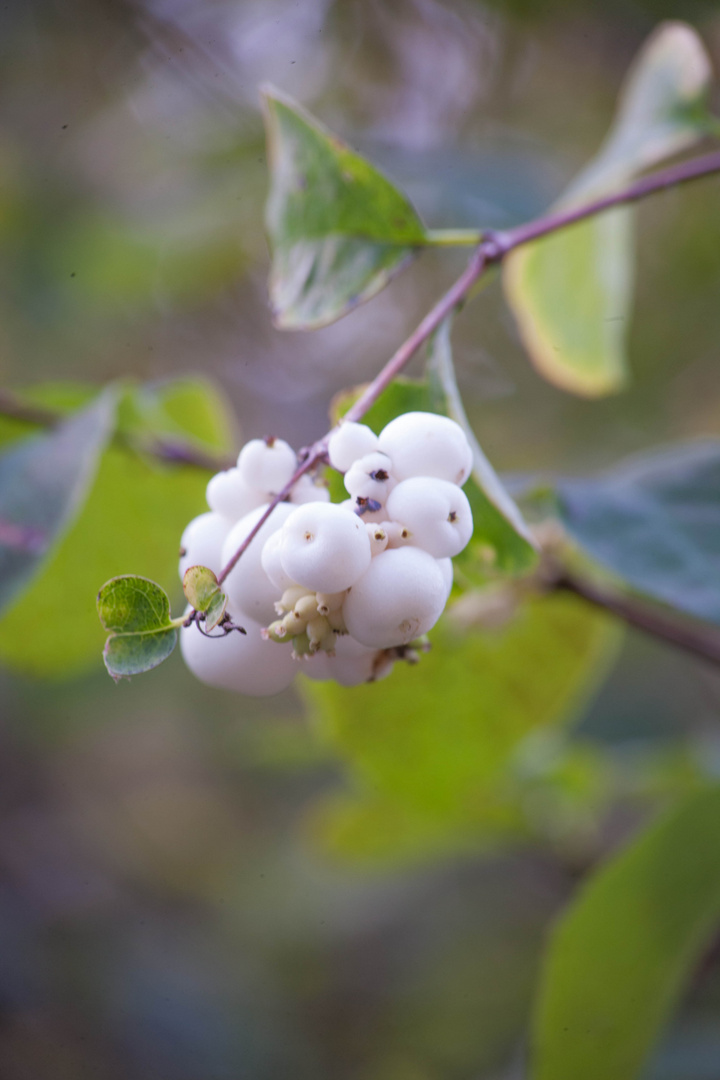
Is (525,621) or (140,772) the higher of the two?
(525,621)

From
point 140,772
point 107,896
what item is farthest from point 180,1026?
point 140,772

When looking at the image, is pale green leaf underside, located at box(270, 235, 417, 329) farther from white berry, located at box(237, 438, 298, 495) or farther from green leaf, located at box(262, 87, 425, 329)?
white berry, located at box(237, 438, 298, 495)

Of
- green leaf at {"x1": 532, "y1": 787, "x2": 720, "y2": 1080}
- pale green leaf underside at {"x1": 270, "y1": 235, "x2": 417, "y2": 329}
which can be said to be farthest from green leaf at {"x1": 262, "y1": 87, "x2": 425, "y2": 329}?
green leaf at {"x1": 532, "y1": 787, "x2": 720, "y2": 1080}

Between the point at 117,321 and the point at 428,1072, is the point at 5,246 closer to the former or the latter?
the point at 117,321

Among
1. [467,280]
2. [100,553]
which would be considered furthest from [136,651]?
[100,553]

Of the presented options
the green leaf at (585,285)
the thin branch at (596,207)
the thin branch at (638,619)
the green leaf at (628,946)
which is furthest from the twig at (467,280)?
the green leaf at (628,946)
